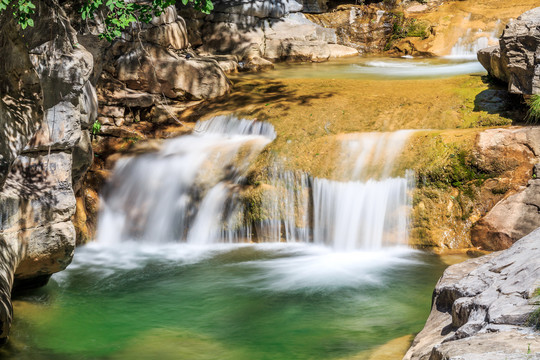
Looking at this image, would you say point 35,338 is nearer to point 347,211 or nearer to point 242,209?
point 242,209

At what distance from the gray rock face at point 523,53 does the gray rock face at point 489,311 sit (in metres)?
4.43

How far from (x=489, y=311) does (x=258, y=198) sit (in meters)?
5.17

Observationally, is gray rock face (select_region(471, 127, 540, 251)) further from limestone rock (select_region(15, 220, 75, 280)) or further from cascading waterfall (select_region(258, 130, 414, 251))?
limestone rock (select_region(15, 220, 75, 280))

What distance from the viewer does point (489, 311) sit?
327cm

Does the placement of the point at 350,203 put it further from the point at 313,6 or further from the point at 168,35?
the point at 313,6

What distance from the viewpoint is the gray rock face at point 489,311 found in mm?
2840

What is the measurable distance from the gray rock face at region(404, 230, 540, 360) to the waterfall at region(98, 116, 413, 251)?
11.1 ft

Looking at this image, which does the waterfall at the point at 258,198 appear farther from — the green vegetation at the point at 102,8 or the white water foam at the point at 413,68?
the white water foam at the point at 413,68

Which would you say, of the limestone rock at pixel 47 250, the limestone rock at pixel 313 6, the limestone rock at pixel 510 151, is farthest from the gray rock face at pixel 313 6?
the limestone rock at pixel 47 250

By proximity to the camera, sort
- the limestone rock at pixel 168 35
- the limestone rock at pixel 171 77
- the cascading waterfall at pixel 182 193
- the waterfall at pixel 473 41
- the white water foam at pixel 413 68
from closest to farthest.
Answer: the cascading waterfall at pixel 182 193
the limestone rock at pixel 171 77
the limestone rock at pixel 168 35
the white water foam at pixel 413 68
the waterfall at pixel 473 41

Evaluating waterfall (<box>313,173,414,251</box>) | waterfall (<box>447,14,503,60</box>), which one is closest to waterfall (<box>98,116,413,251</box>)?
waterfall (<box>313,173,414,251</box>)

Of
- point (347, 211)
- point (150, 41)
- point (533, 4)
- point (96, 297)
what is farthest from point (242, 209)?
point (533, 4)

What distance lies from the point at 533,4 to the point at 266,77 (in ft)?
22.1

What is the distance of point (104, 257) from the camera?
8.09 m
